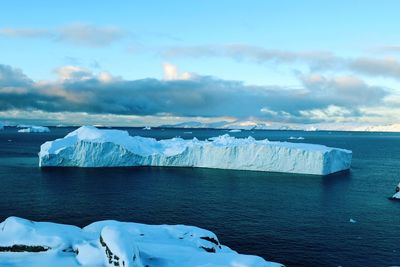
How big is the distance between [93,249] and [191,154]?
5613cm

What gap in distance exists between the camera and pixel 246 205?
43.9m

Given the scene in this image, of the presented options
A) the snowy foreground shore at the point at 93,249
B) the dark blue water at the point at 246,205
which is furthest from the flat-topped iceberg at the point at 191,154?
the snowy foreground shore at the point at 93,249

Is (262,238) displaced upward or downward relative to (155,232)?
downward

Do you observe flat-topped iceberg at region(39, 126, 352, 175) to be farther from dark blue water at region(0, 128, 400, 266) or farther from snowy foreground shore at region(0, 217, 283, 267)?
snowy foreground shore at region(0, 217, 283, 267)

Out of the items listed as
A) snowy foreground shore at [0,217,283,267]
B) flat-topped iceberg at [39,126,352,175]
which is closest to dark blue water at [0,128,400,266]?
flat-topped iceberg at [39,126,352,175]

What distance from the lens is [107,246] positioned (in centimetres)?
1838

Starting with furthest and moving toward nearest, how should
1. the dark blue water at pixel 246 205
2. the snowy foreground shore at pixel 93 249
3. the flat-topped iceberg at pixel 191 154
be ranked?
the flat-topped iceberg at pixel 191 154 → the dark blue water at pixel 246 205 → the snowy foreground shore at pixel 93 249

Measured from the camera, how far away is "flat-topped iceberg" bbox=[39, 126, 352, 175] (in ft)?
221

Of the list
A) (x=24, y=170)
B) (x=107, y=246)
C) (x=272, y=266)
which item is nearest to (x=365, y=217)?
(x=272, y=266)

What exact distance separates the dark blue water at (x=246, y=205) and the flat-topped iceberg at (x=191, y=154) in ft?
9.92

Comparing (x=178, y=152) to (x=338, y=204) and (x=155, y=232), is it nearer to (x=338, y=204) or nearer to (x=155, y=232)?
(x=338, y=204)

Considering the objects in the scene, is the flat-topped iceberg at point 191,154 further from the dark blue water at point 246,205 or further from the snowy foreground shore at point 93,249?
the snowy foreground shore at point 93,249

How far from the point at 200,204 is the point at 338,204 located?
15.2 meters

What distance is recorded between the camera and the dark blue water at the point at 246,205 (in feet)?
102
